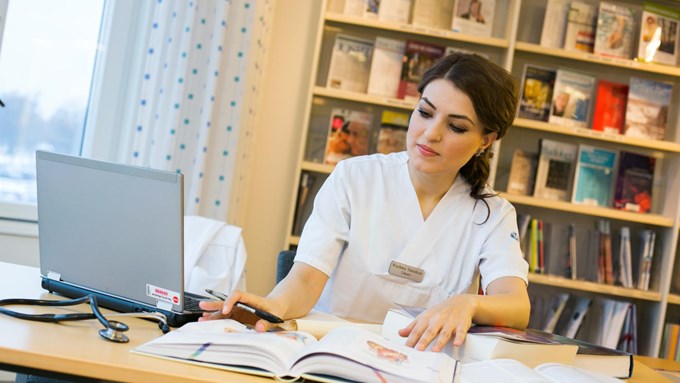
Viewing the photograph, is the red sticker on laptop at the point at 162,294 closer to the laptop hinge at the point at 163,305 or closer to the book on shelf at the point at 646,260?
the laptop hinge at the point at 163,305

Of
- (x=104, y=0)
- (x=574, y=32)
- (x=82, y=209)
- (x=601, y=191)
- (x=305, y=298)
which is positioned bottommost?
(x=305, y=298)

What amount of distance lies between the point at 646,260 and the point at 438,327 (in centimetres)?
252

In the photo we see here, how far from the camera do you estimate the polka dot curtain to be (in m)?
2.74

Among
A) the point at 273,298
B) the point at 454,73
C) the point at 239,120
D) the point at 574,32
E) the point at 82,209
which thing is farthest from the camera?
the point at 574,32

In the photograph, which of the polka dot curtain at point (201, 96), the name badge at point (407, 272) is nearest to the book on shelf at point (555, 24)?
the polka dot curtain at point (201, 96)

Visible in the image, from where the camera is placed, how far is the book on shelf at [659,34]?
3.50 meters

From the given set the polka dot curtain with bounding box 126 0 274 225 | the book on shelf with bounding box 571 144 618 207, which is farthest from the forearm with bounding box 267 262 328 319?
the book on shelf with bounding box 571 144 618 207

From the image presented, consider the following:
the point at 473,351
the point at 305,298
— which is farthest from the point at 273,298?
the point at 473,351

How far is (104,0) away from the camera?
9.68ft

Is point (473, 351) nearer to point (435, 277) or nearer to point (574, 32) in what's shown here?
point (435, 277)

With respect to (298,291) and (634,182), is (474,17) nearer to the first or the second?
(634,182)

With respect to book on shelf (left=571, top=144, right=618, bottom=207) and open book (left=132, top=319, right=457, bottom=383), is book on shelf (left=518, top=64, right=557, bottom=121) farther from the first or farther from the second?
open book (left=132, top=319, right=457, bottom=383)

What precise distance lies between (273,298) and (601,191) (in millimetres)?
2473

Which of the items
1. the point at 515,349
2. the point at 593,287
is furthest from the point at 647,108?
the point at 515,349
